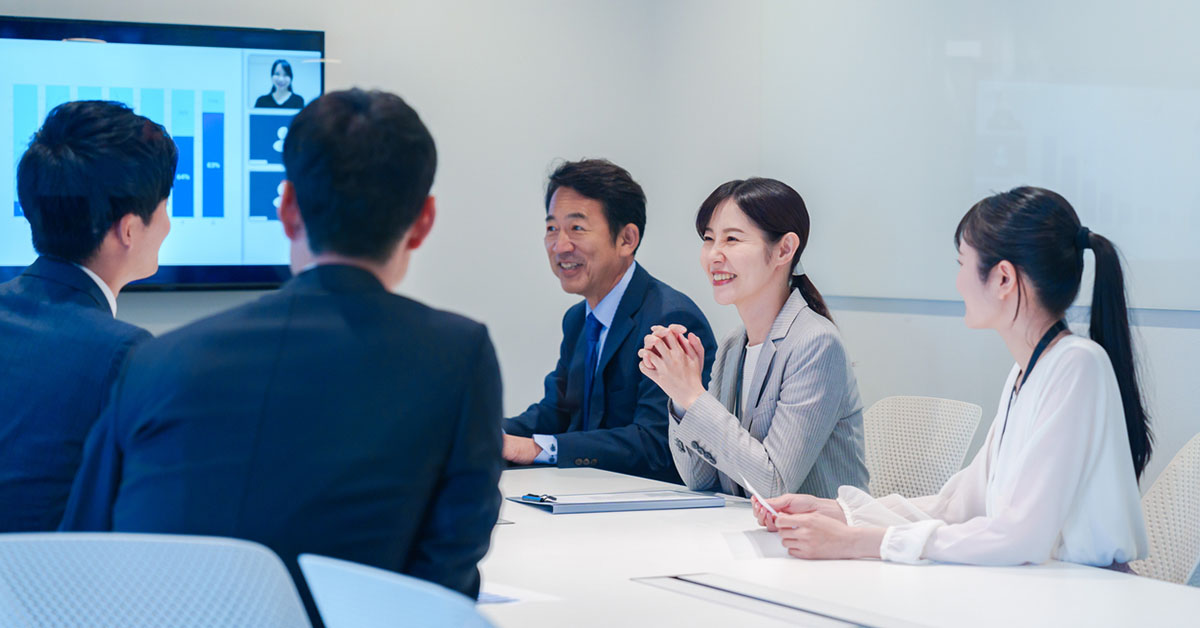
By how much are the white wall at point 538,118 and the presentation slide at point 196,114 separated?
0.20 m

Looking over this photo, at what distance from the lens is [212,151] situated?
427 centimetres

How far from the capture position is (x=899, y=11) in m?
4.12

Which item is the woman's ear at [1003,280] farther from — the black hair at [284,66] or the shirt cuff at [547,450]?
the black hair at [284,66]

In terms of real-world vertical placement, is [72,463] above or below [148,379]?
below

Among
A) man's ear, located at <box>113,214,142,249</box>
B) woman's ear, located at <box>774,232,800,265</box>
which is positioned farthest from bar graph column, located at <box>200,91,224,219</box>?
man's ear, located at <box>113,214,142,249</box>

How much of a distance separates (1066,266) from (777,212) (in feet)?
2.69

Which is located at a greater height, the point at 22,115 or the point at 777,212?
the point at 22,115

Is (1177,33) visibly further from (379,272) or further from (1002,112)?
(379,272)

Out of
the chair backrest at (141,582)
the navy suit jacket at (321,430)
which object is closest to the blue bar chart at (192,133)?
the navy suit jacket at (321,430)

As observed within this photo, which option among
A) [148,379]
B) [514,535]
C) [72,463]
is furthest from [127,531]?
[514,535]

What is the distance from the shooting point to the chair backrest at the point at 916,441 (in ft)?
10.3

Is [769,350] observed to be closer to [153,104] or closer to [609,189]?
[609,189]

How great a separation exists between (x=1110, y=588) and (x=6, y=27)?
395cm

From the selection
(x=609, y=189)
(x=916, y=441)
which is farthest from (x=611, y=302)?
(x=916, y=441)
